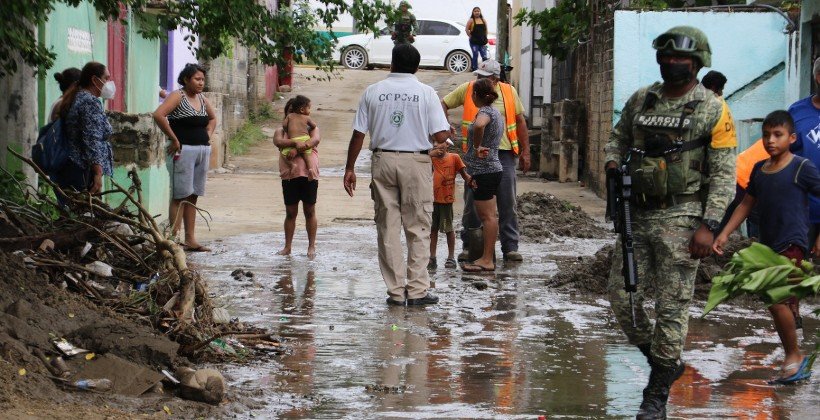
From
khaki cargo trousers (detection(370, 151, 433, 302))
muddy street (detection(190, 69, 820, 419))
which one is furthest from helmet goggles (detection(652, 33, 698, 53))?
khaki cargo trousers (detection(370, 151, 433, 302))

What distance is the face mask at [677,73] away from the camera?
573 centimetres

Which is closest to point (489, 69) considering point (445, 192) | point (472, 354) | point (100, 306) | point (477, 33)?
point (445, 192)

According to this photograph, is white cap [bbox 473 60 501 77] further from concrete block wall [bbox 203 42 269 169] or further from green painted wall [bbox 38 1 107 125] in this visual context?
concrete block wall [bbox 203 42 269 169]

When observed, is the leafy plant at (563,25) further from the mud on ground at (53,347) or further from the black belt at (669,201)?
the mud on ground at (53,347)

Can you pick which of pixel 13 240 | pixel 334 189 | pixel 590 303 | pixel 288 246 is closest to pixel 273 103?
pixel 334 189

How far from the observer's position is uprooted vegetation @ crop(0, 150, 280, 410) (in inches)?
223

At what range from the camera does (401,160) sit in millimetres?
8820

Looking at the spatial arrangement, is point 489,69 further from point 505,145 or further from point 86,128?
point 86,128

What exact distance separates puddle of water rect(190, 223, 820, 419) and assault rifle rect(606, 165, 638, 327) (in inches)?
25.6

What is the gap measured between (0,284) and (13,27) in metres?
1.72

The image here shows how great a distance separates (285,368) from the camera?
6.61 meters

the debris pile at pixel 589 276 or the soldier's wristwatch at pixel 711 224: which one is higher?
the soldier's wristwatch at pixel 711 224

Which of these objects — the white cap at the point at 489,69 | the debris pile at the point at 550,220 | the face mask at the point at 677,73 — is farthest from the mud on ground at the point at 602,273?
the face mask at the point at 677,73

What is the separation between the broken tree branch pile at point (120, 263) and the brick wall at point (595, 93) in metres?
10.7
